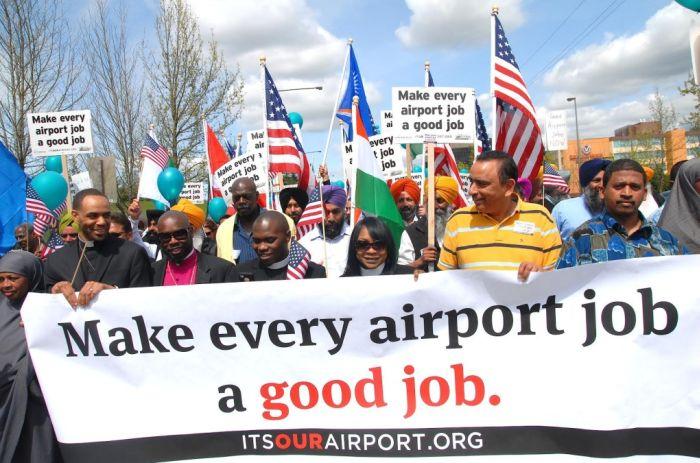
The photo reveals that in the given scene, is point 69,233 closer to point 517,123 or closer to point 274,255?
point 274,255

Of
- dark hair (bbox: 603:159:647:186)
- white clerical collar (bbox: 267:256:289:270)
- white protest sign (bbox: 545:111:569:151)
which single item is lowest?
white clerical collar (bbox: 267:256:289:270)

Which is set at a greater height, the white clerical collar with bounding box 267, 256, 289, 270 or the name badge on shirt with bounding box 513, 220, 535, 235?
the name badge on shirt with bounding box 513, 220, 535, 235

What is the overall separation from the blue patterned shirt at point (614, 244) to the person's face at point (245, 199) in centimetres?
312

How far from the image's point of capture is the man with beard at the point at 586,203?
5039mm

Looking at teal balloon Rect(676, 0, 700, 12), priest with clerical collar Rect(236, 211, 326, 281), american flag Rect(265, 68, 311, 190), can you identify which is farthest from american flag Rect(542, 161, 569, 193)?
priest with clerical collar Rect(236, 211, 326, 281)

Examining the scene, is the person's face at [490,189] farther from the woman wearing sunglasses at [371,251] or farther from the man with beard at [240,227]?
the man with beard at [240,227]

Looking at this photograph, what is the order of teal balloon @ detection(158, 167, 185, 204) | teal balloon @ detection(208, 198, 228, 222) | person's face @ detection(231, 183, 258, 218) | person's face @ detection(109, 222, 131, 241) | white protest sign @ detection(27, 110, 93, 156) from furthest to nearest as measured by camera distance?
teal balloon @ detection(158, 167, 185, 204)
teal balloon @ detection(208, 198, 228, 222)
white protest sign @ detection(27, 110, 93, 156)
person's face @ detection(109, 222, 131, 241)
person's face @ detection(231, 183, 258, 218)

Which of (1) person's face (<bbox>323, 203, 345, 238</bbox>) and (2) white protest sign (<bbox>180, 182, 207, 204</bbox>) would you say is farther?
(2) white protest sign (<bbox>180, 182, 207, 204</bbox>)

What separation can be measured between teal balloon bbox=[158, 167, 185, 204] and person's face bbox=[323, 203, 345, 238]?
5.86 meters

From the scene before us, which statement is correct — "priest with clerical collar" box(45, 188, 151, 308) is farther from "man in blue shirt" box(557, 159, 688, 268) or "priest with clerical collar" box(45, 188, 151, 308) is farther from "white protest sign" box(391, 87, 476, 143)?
"man in blue shirt" box(557, 159, 688, 268)

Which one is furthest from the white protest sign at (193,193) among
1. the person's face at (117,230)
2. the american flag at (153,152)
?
the person's face at (117,230)

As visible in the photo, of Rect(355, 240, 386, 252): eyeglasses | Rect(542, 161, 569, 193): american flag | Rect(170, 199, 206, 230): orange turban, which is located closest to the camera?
Rect(355, 240, 386, 252): eyeglasses

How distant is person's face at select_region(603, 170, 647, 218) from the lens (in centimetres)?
295

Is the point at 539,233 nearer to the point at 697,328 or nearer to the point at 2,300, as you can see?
the point at 697,328
